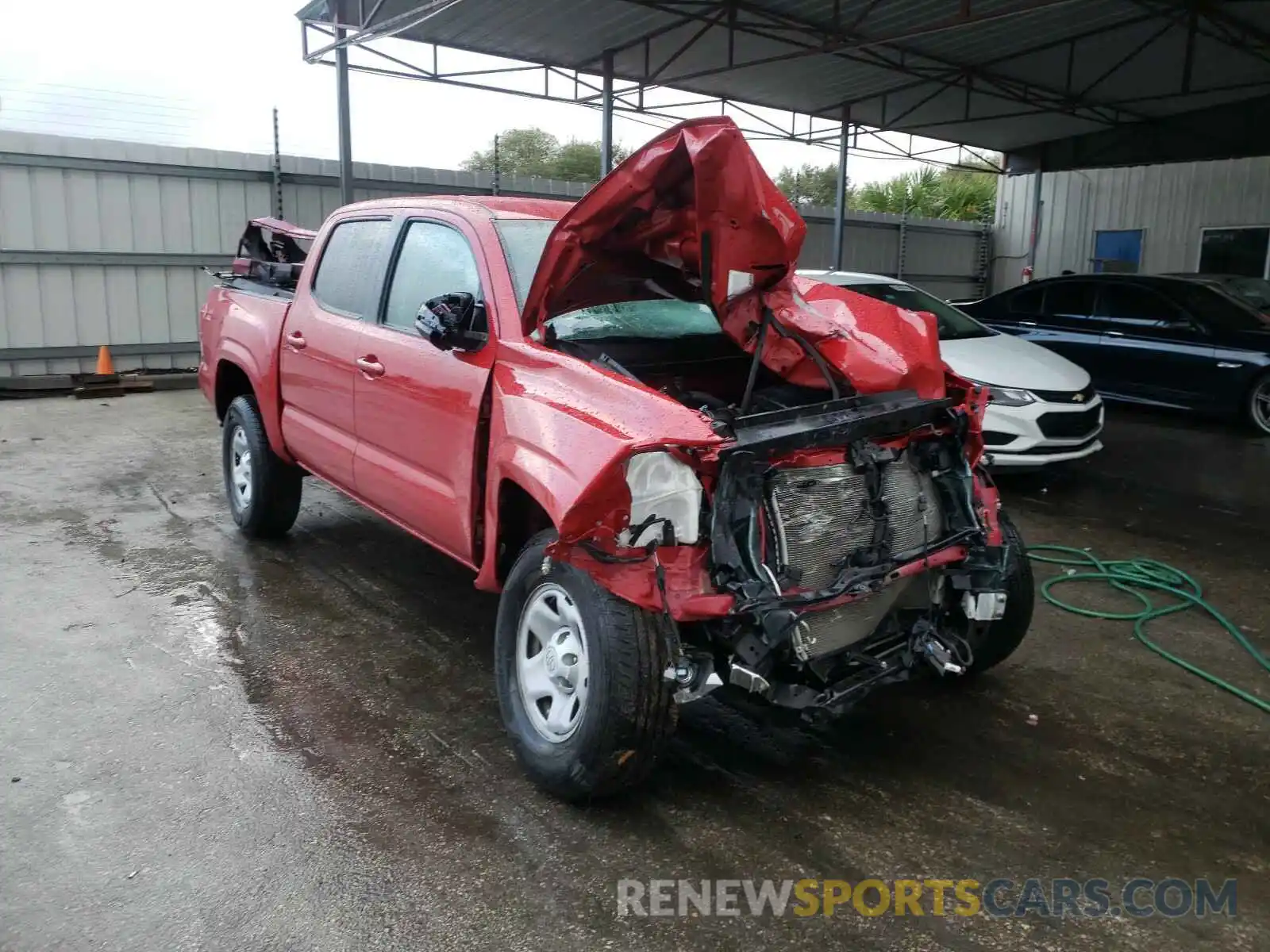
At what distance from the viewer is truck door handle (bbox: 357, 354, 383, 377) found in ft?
13.7

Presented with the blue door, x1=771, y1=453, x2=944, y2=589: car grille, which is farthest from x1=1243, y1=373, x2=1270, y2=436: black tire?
the blue door

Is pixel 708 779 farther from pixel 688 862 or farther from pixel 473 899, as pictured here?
pixel 473 899

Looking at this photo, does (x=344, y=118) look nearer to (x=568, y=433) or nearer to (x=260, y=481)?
(x=260, y=481)

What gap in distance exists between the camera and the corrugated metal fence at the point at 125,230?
36.7 feet

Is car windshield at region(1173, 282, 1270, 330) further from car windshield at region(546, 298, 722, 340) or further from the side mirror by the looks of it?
the side mirror

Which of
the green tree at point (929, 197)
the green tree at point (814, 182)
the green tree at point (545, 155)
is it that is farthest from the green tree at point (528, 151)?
the green tree at point (929, 197)

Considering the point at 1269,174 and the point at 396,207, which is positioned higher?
the point at 1269,174

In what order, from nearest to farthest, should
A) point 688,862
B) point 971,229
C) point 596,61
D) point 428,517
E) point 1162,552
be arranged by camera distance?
1. point 688,862
2. point 428,517
3. point 1162,552
4. point 596,61
5. point 971,229

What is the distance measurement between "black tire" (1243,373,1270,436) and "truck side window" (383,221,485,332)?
8.94 m

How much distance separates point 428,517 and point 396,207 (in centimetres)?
156

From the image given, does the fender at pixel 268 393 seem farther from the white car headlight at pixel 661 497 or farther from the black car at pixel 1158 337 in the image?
the black car at pixel 1158 337

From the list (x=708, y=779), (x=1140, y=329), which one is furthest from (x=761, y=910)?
(x=1140, y=329)

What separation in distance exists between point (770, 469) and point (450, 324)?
132 centimetres

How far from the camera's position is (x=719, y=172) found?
3037 millimetres
